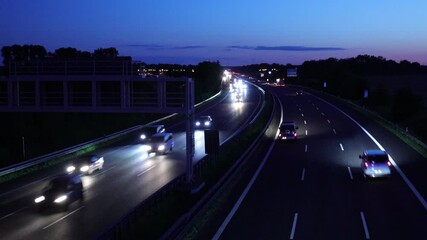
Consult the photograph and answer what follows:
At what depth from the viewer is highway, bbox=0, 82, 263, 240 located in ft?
65.3

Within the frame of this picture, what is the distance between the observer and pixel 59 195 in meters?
23.5

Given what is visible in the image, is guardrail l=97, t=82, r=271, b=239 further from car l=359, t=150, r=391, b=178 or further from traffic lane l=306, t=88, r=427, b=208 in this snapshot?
traffic lane l=306, t=88, r=427, b=208

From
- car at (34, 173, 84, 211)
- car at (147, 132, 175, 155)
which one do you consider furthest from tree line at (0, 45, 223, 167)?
car at (34, 173, 84, 211)

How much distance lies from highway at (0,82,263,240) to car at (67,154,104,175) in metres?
0.43

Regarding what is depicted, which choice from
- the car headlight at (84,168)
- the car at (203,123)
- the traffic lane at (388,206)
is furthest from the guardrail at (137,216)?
the car at (203,123)

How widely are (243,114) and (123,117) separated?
16.5m

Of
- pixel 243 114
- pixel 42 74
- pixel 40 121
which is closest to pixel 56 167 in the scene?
pixel 42 74

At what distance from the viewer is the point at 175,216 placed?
19.0 meters

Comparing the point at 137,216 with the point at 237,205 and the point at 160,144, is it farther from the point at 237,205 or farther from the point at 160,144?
the point at 160,144

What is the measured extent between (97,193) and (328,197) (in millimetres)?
11370

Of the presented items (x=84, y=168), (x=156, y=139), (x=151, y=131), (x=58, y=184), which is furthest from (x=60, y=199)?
(x=151, y=131)

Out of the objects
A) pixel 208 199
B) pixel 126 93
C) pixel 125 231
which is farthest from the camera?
pixel 126 93

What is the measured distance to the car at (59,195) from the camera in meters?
23.4

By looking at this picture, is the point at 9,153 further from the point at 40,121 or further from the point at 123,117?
the point at 123,117
